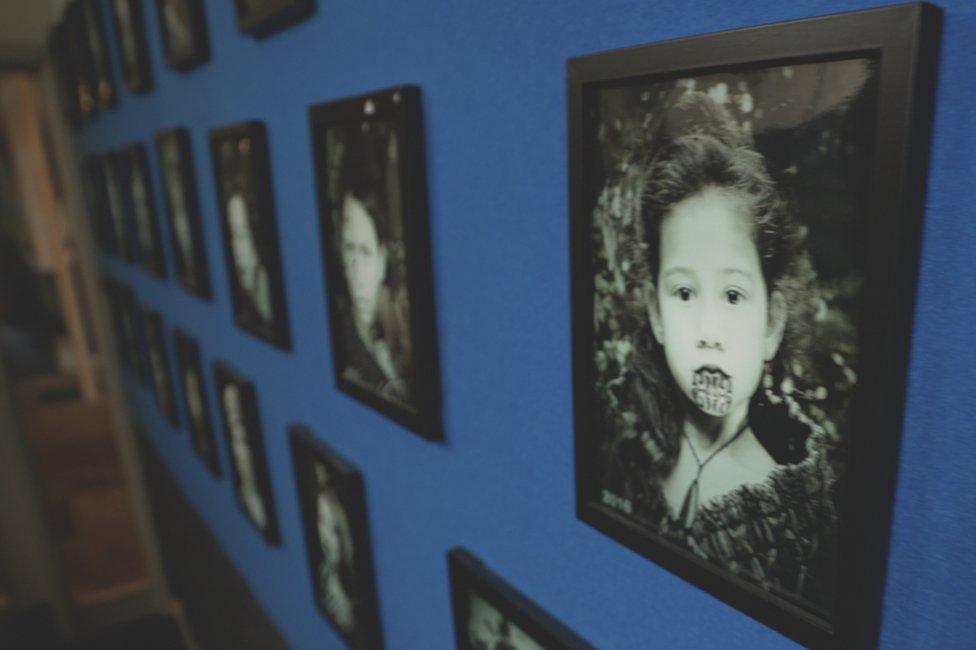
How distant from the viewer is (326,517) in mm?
1448

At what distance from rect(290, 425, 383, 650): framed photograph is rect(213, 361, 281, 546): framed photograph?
31 cm

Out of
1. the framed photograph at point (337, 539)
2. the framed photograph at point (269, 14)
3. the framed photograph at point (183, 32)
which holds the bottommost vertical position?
the framed photograph at point (337, 539)

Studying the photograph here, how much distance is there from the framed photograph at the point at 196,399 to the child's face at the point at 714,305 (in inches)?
79.9

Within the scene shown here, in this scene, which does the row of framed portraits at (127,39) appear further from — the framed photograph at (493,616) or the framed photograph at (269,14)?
the framed photograph at (493,616)

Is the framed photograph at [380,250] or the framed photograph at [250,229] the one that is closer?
the framed photograph at [380,250]

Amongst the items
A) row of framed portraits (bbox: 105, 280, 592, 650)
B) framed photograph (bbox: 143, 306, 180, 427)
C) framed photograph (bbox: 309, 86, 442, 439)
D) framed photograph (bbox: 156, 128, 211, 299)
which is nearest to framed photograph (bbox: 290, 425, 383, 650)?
row of framed portraits (bbox: 105, 280, 592, 650)

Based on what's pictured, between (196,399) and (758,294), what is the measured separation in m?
2.24

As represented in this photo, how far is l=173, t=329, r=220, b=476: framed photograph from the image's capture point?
2.27m

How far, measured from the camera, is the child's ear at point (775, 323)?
500mm

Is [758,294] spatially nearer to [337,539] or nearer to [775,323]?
[775,323]

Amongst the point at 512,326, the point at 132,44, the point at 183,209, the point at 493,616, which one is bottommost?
the point at 493,616

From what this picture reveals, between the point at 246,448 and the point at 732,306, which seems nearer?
the point at 732,306

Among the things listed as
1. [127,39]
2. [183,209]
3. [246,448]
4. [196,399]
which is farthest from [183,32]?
[196,399]

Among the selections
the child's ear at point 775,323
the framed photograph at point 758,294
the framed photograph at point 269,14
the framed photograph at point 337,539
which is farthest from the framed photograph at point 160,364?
the child's ear at point 775,323
